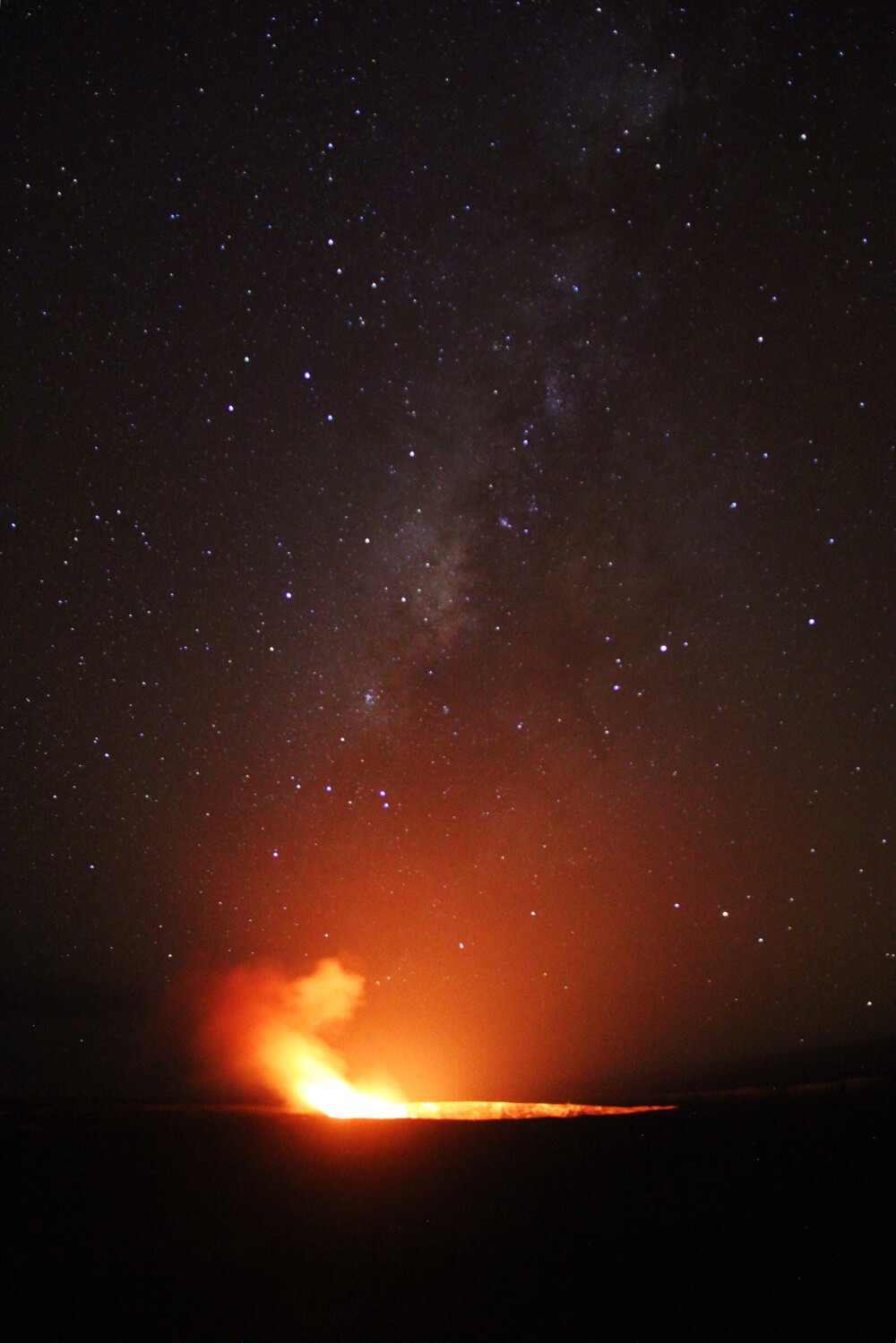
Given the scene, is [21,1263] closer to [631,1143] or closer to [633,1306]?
[633,1306]

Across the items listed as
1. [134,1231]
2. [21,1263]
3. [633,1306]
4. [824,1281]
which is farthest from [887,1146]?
[21,1263]

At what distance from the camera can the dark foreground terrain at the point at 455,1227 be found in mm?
6734

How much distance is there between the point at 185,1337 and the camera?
6277 mm

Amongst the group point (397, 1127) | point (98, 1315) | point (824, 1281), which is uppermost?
point (397, 1127)

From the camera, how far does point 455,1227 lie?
27.3 feet

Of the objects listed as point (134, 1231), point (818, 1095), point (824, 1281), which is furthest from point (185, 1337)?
point (818, 1095)

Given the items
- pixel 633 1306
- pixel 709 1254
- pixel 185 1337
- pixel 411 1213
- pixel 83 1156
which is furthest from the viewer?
pixel 83 1156

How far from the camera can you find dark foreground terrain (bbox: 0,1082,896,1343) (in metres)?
6.73

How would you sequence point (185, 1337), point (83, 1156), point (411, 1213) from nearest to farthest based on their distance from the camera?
1. point (185, 1337)
2. point (411, 1213)
3. point (83, 1156)

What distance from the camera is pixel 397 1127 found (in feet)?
36.4

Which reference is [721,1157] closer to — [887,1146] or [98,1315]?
[887,1146]

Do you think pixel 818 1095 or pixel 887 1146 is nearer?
pixel 887 1146

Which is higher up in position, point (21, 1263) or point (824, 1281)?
point (21, 1263)

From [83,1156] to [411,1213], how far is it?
14.6 feet
